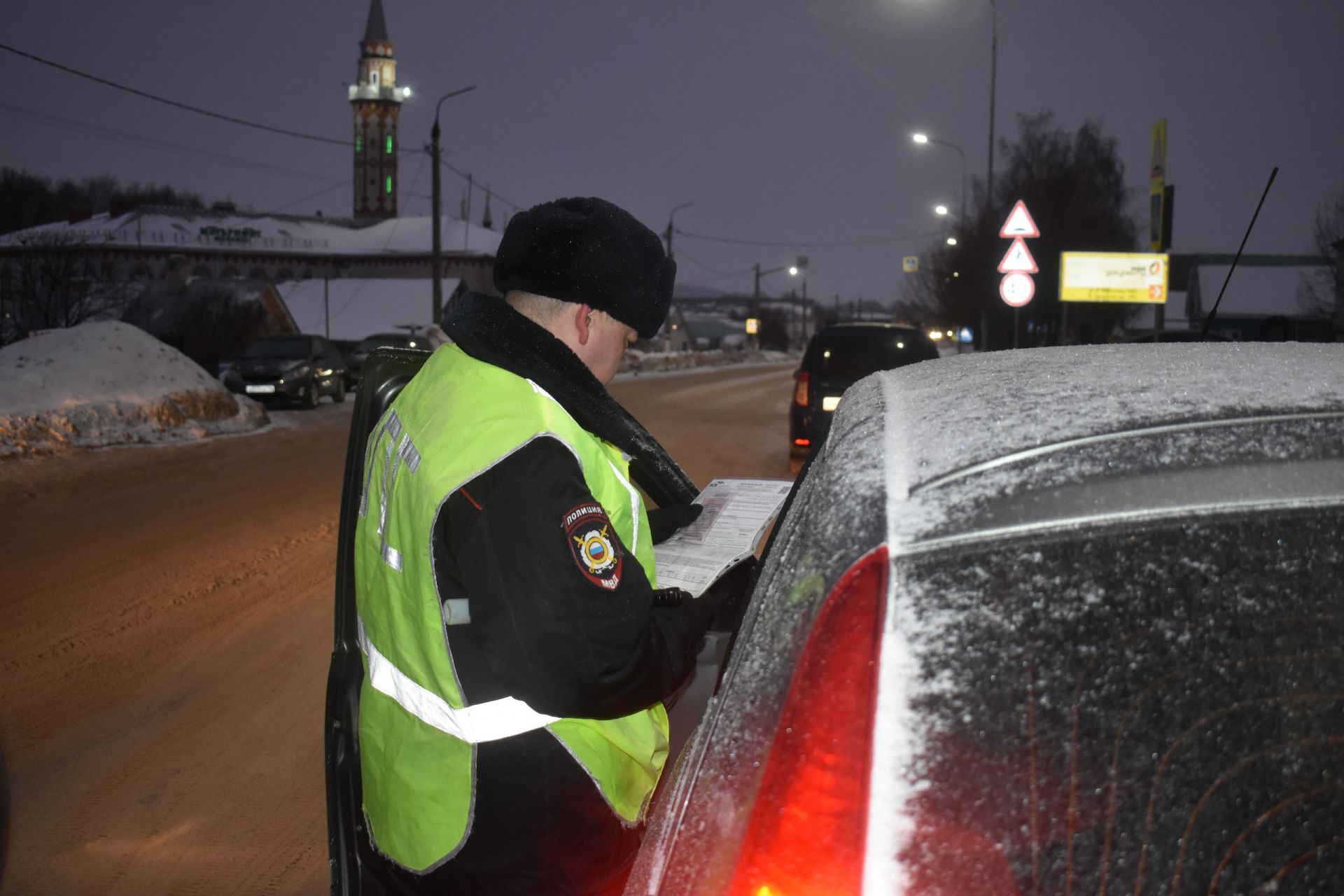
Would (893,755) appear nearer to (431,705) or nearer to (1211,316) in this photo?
(431,705)

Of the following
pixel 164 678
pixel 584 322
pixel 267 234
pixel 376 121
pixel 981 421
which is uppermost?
pixel 376 121

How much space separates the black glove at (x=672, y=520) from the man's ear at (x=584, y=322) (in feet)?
1.64

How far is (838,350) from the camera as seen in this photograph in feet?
39.8

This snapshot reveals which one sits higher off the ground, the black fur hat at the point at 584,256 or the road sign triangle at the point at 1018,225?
the road sign triangle at the point at 1018,225

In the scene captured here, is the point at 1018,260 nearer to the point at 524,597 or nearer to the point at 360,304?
the point at 524,597

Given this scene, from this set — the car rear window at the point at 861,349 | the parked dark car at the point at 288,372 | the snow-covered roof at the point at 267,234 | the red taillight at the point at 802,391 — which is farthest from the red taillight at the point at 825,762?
the snow-covered roof at the point at 267,234

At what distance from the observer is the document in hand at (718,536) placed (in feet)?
7.08

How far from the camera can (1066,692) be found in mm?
1109

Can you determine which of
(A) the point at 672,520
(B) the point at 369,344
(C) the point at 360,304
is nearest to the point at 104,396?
(A) the point at 672,520

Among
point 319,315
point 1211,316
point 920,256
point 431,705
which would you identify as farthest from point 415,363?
point 319,315

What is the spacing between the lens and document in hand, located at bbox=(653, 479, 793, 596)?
216 centimetres

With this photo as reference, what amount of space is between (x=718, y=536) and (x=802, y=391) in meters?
10.2

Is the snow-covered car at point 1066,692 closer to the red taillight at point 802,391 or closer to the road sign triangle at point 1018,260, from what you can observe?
the red taillight at point 802,391

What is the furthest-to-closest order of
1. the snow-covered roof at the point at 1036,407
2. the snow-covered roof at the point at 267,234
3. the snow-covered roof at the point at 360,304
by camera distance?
the snow-covered roof at the point at 267,234, the snow-covered roof at the point at 360,304, the snow-covered roof at the point at 1036,407
